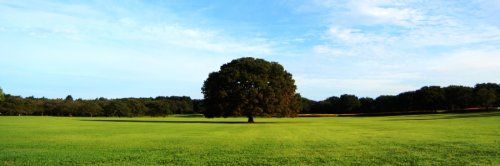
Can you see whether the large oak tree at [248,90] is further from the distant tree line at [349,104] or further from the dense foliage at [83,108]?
the dense foliage at [83,108]

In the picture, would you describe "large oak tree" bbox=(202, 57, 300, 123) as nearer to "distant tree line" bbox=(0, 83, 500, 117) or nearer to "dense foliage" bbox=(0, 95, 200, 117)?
"distant tree line" bbox=(0, 83, 500, 117)

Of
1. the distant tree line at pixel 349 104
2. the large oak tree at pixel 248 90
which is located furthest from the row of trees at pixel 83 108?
the large oak tree at pixel 248 90

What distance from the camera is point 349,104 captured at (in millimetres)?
170000

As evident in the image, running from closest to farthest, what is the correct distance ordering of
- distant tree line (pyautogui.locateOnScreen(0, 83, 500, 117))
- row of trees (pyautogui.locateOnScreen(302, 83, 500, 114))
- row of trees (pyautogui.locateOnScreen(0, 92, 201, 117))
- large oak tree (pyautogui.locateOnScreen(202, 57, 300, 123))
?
large oak tree (pyautogui.locateOnScreen(202, 57, 300, 123)) → row of trees (pyautogui.locateOnScreen(302, 83, 500, 114)) → distant tree line (pyautogui.locateOnScreen(0, 83, 500, 117)) → row of trees (pyautogui.locateOnScreen(0, 92, 201, 117))

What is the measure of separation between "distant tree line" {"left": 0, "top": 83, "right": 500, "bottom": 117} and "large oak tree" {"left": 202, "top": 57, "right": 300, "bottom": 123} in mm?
61558

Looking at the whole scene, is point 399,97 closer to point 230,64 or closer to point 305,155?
point 230,64

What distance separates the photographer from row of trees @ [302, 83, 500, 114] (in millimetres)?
144500

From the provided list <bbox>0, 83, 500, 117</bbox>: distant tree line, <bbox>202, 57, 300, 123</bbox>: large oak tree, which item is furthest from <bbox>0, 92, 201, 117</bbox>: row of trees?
<bbox>202, 57, 300, 123</bbox>: large oak tree

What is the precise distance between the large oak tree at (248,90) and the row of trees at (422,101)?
8516cm

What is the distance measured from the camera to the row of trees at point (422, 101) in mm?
144500

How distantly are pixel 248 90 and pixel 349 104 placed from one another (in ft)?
341

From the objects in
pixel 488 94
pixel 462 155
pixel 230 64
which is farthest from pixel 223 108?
pixel 488 94

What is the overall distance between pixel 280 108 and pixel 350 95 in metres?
107

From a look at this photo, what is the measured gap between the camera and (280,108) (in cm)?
7206
